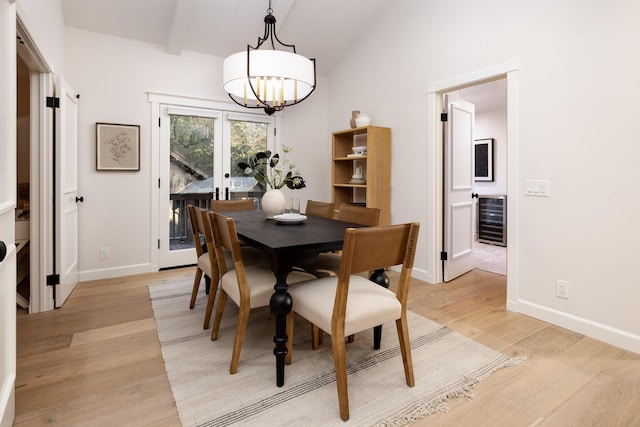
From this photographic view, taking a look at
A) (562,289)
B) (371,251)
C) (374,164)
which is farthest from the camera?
(374,164)

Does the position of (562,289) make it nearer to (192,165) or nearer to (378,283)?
(378,283)

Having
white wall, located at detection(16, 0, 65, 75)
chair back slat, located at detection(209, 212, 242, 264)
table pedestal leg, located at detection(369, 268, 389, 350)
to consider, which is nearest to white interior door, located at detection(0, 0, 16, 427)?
→ white wall, located at detection(16, 0, 65, 75)

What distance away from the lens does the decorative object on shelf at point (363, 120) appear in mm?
4082

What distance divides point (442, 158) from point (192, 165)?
9.32ft

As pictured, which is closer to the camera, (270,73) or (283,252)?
(283,252)

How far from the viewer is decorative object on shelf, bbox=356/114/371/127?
408 centimetres

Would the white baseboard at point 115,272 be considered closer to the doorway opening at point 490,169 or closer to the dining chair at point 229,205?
the dining chair at point 229,205

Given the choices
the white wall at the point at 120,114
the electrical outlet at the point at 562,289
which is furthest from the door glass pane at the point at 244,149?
the electrical outlet at the point at 562,289

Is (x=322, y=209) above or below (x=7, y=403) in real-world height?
above

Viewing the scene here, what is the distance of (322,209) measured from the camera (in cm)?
330

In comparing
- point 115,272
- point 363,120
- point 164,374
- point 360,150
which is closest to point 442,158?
point 360,150

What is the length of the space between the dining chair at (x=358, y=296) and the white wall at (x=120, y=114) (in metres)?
2.76

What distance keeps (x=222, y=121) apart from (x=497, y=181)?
15.6 ft

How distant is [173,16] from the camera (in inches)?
140
